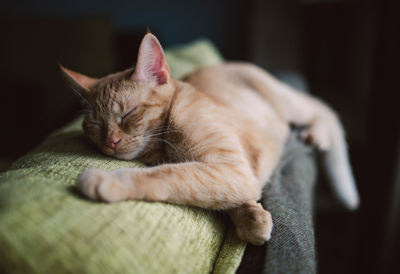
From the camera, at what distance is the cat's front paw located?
1.94 feet

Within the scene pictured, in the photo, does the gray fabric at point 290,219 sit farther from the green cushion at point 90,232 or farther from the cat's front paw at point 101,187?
the cat's front paw at point 101,187

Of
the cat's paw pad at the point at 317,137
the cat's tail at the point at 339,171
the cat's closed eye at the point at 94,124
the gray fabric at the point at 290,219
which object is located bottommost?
the cat's tail at the point at 339,171

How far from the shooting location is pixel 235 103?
1275mm

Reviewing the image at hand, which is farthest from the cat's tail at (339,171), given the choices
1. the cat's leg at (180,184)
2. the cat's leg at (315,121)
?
the cat's leg at (180,184)

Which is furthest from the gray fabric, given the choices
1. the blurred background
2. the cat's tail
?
the blurred background

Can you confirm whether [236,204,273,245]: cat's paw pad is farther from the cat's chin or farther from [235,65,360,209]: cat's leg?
[235,65,360,209]: cat's leg

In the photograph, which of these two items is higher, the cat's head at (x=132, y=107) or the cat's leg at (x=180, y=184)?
the cat's head at (x=132, y=107)

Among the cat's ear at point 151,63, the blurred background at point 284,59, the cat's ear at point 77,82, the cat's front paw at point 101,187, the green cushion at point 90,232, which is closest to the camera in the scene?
the green cushion at point 90,232

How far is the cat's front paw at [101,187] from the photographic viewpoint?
23.3 inches

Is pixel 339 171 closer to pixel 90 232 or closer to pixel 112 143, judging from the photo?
pixel 112 143

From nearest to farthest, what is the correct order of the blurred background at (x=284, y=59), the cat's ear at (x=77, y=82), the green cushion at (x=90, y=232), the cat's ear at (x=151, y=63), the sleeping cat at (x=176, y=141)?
1. the green cushion at (x=90, y=232)
2. the sleeping cat at (x=176, y=141)
3. the cat's ear at (x=151, y=63)
4. the cat's ear at (x=77, y=82)
5. the blurred background at (x=284, y=59)

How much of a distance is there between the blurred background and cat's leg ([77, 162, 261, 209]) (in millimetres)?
1241

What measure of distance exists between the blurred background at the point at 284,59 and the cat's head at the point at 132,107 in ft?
3.25

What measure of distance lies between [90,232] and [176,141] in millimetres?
455
